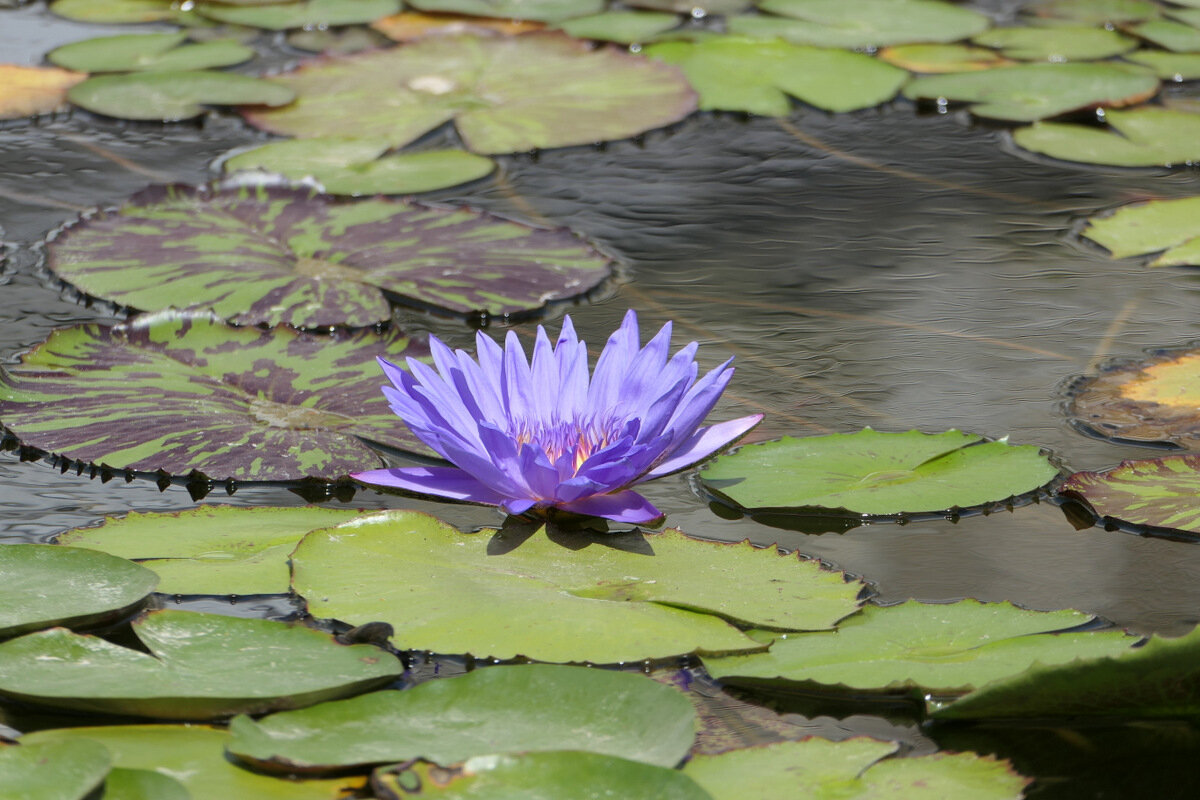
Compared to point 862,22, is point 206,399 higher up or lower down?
lower down

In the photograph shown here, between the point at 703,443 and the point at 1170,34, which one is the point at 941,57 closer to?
the point at 1170,34

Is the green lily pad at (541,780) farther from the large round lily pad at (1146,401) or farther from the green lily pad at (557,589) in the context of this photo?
the large round lily pad at (1146,401)

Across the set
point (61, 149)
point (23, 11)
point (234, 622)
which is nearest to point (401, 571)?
point (234, 622)

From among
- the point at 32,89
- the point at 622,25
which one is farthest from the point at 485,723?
the point at 622,25

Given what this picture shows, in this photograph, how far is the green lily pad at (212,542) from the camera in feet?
4.47

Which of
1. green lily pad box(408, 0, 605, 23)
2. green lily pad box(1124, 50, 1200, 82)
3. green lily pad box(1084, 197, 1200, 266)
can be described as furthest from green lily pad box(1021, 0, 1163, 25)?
green lily pad box(1084, 197, 1200, 266)

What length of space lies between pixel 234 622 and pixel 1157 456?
1.13 m

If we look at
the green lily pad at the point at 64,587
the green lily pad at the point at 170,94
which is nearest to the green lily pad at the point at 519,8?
the green lily pad at the point at 170,94

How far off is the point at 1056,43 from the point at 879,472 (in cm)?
243

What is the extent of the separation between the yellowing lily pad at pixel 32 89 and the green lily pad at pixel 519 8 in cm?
105

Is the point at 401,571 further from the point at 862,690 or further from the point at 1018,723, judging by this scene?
the point at 1018,723

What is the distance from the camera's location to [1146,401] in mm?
1775

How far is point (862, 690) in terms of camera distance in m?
1.19

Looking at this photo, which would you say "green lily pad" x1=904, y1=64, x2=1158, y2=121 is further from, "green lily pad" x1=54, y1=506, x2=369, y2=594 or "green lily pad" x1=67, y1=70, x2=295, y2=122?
"green lily pad" x1=54, y1=506, x2=369, y2=594
